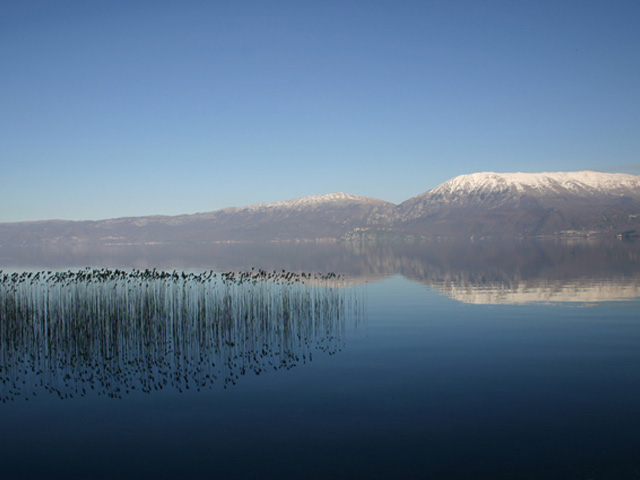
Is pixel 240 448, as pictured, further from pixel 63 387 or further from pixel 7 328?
A: pixel 7 328

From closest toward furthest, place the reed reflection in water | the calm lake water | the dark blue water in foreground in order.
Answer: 1. the dark blue water in foreground
2. the calm lake water
3. the reed reflection in water

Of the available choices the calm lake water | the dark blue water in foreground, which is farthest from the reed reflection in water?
the dark blue water in foreground

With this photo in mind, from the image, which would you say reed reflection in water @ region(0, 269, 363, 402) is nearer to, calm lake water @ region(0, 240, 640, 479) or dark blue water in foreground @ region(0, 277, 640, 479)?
calm lake water @ region(0, 240, 640, 479)

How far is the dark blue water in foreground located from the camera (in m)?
10.6

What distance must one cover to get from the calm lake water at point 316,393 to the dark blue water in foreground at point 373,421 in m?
0.05

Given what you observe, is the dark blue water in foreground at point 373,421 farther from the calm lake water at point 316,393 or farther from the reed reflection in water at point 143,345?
the reed reflection in water at point 143,345

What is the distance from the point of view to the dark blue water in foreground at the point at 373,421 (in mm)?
10586

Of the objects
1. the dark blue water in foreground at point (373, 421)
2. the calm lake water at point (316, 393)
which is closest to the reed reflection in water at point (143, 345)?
the calm lake water at point (316, 393)

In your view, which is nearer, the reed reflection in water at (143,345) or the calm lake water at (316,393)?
the calm lake water at (316,393)

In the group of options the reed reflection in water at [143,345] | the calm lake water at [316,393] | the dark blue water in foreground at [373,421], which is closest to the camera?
the dark blue water in foreground at [373,421]

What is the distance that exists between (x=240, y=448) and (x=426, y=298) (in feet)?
82.4

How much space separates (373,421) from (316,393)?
8.89 ft

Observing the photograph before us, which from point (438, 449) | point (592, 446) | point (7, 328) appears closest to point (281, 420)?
point (438, 449)

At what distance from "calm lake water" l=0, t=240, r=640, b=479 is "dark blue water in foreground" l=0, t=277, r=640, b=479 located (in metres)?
0.05
